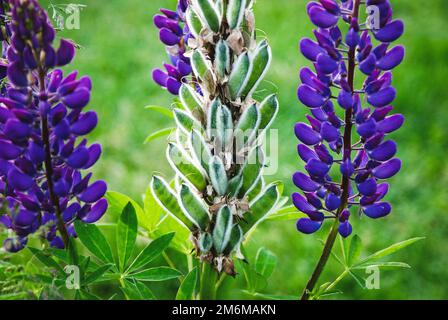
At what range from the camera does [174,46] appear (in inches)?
41.3

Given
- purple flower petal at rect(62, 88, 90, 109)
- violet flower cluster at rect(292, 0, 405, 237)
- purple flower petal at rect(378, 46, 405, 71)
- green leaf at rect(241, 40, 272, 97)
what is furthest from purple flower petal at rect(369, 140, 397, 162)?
purple flower petal at rect(62, 88, 90, 109)

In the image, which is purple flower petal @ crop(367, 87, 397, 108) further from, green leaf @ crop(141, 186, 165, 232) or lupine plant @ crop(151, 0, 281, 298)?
green leaf @ crop(141, 186, 165, 232)

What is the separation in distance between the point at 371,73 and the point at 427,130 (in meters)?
1.91

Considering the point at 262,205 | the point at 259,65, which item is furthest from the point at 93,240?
the point at 259,65

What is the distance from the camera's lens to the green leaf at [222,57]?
803 mm

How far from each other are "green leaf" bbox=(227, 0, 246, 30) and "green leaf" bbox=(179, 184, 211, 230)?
0.23 metres

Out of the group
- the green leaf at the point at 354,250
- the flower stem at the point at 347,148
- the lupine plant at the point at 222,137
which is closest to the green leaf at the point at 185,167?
the lupine plant at the point at 222,137

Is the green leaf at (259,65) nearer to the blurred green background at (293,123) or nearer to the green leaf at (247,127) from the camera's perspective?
the green leaf at (247,127)

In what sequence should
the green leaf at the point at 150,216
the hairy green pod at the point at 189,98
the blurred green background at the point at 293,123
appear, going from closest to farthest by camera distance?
the hairy green pod at the point at 189,98 → the green leaf at the point at 150,216 → the blurred green background at the point at 293,123

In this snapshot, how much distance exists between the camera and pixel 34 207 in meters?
0.82

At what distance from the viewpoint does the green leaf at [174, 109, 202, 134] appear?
0.85 metres

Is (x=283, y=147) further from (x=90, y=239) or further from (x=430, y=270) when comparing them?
(x=90, y=239)

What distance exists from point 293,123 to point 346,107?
1.79 meters

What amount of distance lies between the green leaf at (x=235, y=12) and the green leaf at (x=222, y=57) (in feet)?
0.09
